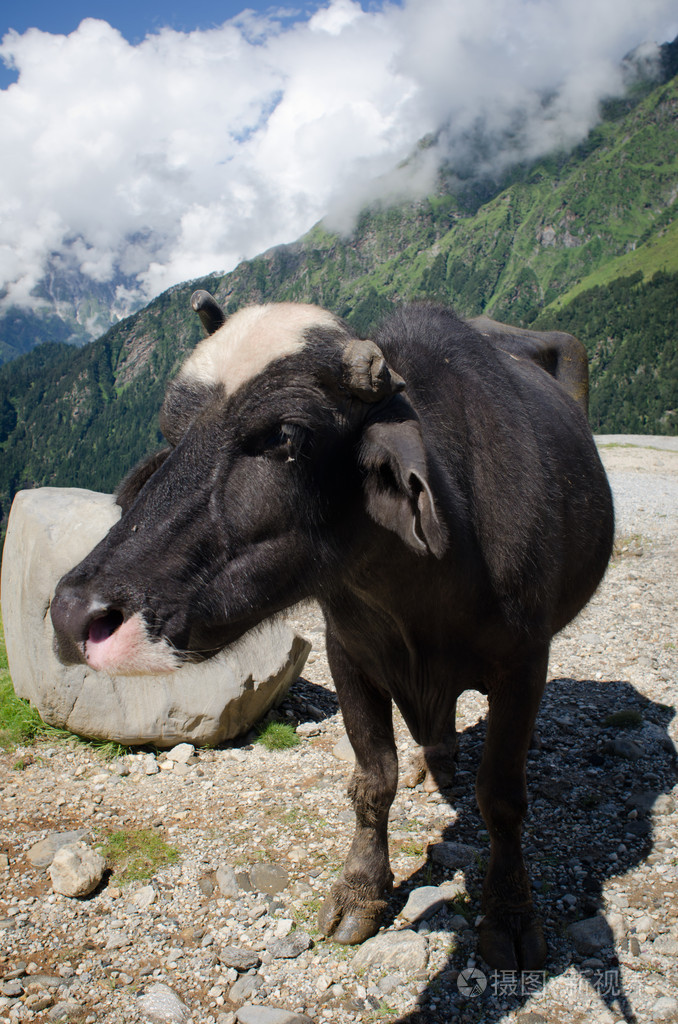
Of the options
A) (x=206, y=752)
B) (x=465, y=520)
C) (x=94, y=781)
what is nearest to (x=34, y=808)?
(x=94, y=781)

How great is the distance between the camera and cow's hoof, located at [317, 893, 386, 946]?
13.5 feet

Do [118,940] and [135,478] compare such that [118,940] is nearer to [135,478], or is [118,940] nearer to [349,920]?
[349,920]

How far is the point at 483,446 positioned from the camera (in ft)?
12.1

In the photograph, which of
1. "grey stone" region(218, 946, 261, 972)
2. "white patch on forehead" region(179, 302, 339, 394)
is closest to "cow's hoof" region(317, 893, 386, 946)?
"grey stone" region(218, 946, 261, 972)

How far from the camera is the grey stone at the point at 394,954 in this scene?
3.87 meters

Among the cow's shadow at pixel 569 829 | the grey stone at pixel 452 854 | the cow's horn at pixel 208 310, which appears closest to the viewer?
the cow's horn at pixel 208 310

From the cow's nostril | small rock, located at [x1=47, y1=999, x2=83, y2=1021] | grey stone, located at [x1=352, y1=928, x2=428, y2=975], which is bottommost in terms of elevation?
grey stone, located at [x1=352, y1=928, x2=428, y2=975]

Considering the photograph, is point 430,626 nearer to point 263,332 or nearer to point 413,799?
point 263,332

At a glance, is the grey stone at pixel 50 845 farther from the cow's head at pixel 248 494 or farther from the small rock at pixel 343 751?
the cow's head at pixel 248 494

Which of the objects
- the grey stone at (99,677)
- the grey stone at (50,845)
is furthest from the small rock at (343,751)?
the grey stone at (50,845)

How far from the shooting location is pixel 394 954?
391 cm

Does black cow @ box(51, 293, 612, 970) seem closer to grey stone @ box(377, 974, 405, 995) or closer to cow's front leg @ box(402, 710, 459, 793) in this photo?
grey stone @ box(377, 974, 405, 995)

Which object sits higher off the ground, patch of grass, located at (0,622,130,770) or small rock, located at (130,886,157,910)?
patch of grass, located at (0,622,130,770)

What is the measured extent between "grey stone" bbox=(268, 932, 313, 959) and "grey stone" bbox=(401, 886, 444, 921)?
0.66 m
